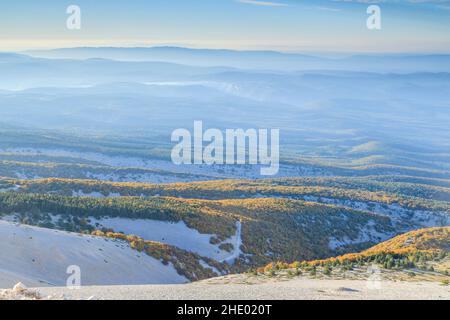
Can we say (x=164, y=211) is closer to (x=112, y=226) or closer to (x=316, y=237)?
(x=112, y=226)

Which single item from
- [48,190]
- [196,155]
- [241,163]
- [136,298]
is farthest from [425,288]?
[196,155]

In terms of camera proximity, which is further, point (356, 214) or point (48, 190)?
point (356, 214)

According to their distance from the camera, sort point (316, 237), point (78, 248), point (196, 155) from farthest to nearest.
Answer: point (196, 155) → point (316, 237) → point (78, 248)

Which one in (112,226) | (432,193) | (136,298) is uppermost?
(136,298)

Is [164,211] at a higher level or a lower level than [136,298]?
lower
